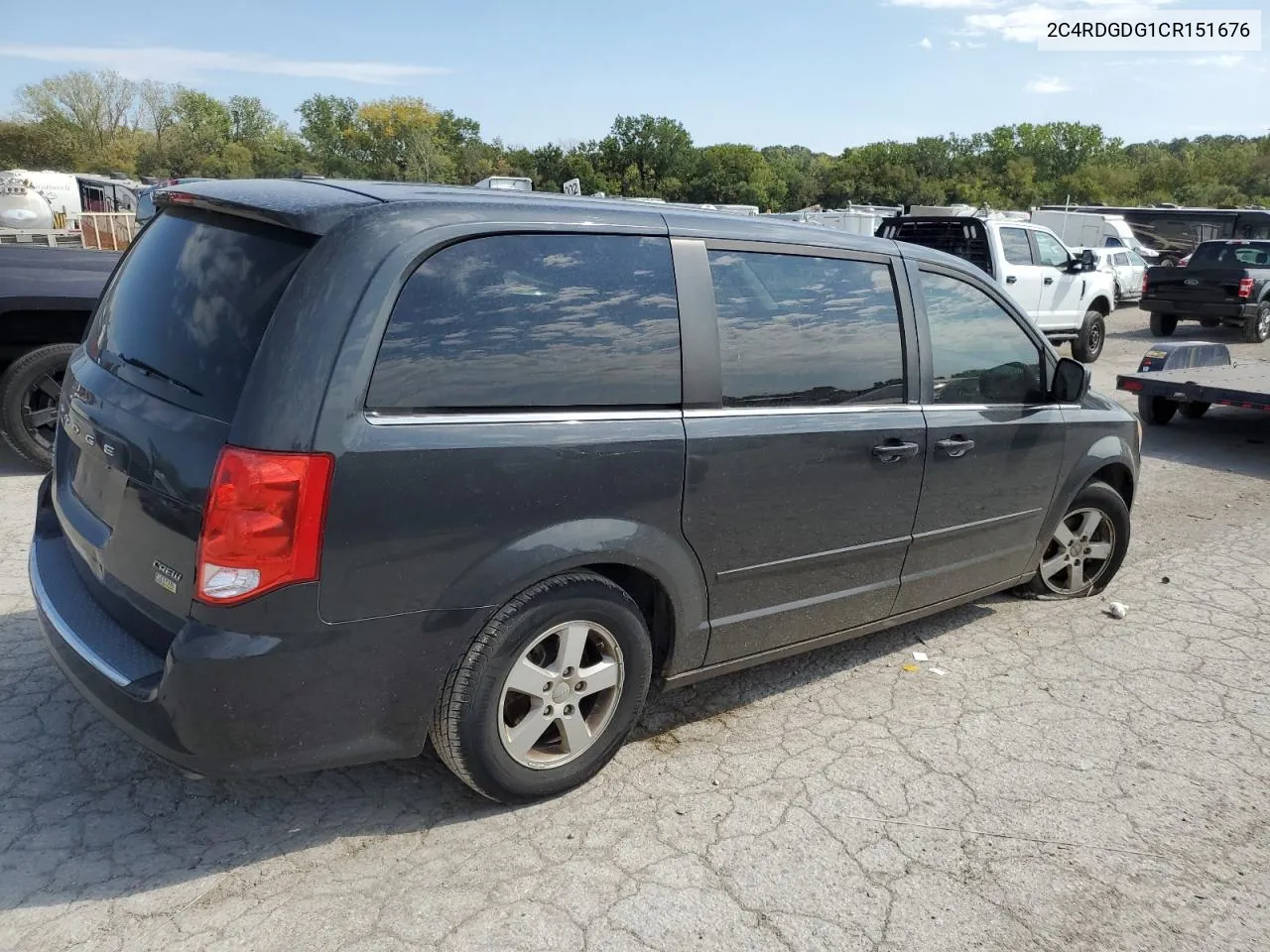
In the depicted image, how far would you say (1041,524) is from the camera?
4.50 meters

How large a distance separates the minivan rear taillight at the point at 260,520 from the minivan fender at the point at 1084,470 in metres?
3.44

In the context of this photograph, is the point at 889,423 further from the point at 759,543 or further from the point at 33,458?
the point at 33,458

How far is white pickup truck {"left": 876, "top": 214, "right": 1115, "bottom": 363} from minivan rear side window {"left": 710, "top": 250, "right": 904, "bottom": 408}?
8.85 m

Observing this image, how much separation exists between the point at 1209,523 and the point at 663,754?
5.16 metres

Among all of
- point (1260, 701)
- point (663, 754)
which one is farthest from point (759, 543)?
point (1260, 701)

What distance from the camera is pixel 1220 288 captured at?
16938 millimetres

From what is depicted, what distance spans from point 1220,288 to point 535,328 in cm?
1788

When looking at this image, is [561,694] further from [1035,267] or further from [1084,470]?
[1035,267]

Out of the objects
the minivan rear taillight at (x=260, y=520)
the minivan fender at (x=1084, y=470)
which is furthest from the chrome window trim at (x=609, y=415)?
the minivan fender at (x=1084, y=470)

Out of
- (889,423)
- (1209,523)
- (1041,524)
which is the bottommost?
(1209,523)

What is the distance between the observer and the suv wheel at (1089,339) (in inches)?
578

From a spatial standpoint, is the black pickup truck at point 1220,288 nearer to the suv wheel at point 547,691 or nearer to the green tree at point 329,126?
the suv wheel at point 547,691

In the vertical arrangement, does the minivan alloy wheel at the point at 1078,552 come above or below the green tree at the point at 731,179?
below

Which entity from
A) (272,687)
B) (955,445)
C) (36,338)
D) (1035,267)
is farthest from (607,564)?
(1035,267)
